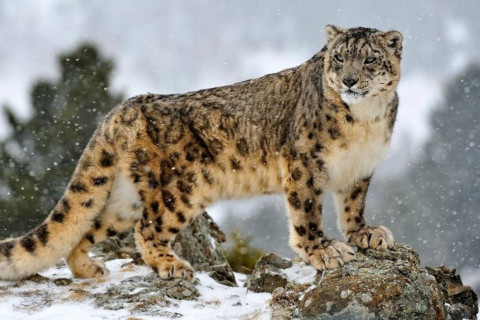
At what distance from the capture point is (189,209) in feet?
26.5

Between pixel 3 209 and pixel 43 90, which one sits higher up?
pixel 43 90

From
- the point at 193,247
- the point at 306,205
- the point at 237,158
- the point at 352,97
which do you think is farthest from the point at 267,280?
the point at 193,247

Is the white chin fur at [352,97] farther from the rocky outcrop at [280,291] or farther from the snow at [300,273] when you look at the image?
the snow at [300,273]

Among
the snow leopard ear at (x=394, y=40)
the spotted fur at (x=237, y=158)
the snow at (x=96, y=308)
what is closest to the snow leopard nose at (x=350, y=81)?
the spotted fur at (x=237, y=158)

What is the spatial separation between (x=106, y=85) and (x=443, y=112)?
2642 centimetres

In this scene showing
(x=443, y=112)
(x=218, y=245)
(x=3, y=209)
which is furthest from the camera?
(x=443, y=112)

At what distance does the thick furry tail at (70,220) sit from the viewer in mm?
7883

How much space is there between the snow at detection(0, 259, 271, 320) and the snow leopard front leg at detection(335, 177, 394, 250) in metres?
1.12

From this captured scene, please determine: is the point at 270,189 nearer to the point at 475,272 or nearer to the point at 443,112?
the point at 475,272

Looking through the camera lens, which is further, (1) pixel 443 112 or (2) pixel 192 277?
(1) pixel 443 112

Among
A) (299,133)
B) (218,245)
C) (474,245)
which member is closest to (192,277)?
(299,133)

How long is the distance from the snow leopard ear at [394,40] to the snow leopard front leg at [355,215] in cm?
141

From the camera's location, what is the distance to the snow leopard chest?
7.42m

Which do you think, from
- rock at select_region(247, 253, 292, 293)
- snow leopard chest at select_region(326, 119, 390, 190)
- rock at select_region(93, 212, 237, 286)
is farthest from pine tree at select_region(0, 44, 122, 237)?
snow leopard chest at select_region(326, 119, 390, 190)
